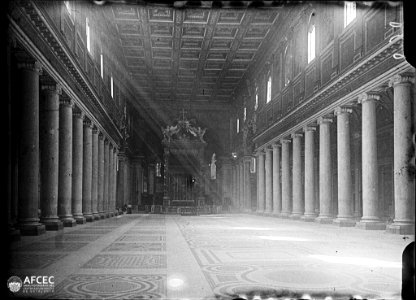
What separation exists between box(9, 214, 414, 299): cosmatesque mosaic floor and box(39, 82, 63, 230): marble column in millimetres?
4716

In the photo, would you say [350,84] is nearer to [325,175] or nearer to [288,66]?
[325,175]

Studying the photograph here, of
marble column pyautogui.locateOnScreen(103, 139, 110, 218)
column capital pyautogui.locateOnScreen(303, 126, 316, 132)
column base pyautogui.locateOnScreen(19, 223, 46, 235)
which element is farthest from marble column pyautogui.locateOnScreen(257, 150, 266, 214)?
column base pyautogui.locateOnScreen(19, 223, 46, 235)

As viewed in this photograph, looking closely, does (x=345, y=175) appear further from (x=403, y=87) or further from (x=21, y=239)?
(x=21, y=239)

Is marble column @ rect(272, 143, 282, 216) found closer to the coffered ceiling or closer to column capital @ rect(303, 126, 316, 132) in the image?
column capital @ rect(303, 126, 316, 132)

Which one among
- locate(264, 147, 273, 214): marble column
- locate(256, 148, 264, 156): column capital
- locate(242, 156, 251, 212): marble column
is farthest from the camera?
locate(242, 156, 251, 212): marble column

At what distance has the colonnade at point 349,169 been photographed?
16.7 meters

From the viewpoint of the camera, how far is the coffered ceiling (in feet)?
102

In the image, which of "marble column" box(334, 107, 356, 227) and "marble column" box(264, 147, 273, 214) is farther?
"marble column" box(264, 147, 273, 214)

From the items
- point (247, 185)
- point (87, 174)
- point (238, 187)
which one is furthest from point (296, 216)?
point (238, 187)

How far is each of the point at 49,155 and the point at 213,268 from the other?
37.5 ft

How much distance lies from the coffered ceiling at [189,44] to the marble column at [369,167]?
35.1 ft

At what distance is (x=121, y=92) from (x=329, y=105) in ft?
87.6

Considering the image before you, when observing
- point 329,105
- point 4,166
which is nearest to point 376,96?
point 329,105

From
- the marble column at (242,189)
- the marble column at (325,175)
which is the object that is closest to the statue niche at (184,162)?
the marble column at (242,189)
